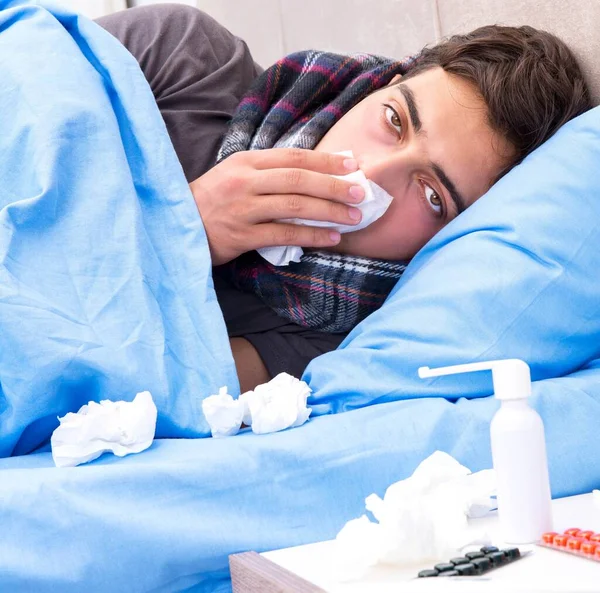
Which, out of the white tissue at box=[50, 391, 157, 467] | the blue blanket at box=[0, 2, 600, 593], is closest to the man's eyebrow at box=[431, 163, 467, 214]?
the blue blanket at box=[0, 2, 600, 593]

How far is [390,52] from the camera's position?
1587mm

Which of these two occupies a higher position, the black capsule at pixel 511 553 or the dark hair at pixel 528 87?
the dark hair at pixel 528 87

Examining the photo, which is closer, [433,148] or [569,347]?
[569,347]

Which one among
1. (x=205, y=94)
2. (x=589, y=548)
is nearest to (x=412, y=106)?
(x=205, y=94)

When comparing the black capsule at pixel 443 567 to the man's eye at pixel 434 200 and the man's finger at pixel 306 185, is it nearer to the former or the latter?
the man's finger at pixel 306 185

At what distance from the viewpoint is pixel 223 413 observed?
0.88 metres

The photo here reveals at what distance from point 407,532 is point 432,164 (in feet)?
2.23

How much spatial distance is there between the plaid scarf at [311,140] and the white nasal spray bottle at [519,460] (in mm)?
597

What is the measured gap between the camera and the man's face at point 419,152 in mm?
1154

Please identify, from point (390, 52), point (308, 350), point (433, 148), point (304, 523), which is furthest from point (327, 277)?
point (390, 52)

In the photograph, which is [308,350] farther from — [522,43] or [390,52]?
[390,52]

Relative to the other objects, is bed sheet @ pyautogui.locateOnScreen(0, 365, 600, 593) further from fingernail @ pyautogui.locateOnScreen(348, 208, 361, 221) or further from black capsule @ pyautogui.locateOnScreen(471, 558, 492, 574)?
fingernail @ pyautogui.locateOnScreen(348, 208, 361, 221)

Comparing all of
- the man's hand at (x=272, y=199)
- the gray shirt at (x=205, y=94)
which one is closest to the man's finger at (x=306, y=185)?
the man's hand at (x=272, y=199)

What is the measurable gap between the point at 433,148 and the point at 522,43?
24cm
